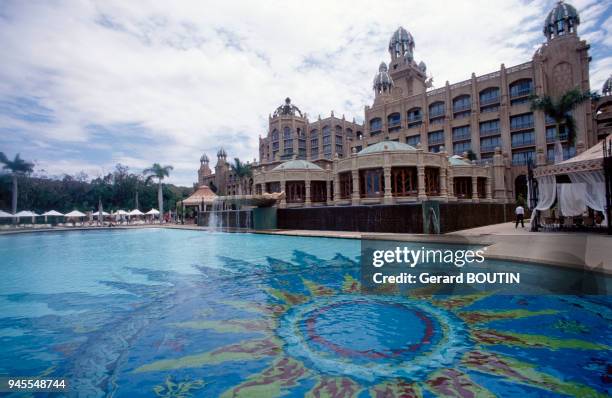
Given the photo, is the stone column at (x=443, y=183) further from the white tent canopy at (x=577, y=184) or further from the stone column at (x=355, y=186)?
the white tent canopy at (x=577, y=184)

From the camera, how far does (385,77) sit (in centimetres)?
6103

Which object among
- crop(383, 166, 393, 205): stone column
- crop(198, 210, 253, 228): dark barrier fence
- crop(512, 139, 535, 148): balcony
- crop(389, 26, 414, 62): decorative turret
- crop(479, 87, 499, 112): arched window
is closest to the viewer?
crop(383, 166, 393, 205): stone column

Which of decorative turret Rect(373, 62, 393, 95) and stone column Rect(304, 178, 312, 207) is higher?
decorative turret Rect(373, 62, 393, 95)

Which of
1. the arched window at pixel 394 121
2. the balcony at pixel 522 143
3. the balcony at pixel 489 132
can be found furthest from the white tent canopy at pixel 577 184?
the arched window at pixel 394 121

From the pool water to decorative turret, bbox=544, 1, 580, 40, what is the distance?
2024 inches

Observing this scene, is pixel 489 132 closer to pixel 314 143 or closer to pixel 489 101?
pixel 489 101

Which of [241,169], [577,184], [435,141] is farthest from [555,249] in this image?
[241,169]

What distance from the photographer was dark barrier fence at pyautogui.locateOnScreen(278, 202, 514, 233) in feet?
63.6

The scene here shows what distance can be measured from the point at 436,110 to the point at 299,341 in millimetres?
55255

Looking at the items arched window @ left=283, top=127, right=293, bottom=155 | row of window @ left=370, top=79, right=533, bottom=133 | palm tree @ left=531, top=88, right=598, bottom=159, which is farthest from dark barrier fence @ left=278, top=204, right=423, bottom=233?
arched window @ left=283, top=127, right=293, bottom=155

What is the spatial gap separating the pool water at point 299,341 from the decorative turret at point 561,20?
51410 mm

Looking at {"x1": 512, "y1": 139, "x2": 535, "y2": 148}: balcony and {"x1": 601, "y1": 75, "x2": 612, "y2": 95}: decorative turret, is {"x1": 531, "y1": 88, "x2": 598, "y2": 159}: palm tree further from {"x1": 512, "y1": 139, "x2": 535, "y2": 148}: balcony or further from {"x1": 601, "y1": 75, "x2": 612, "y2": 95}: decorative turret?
{"x1": 601, "y1": 75, "x2": 612, "y2": 95}: decorative turret

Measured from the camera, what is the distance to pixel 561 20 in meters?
41.7

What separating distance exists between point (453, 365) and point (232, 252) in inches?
509
